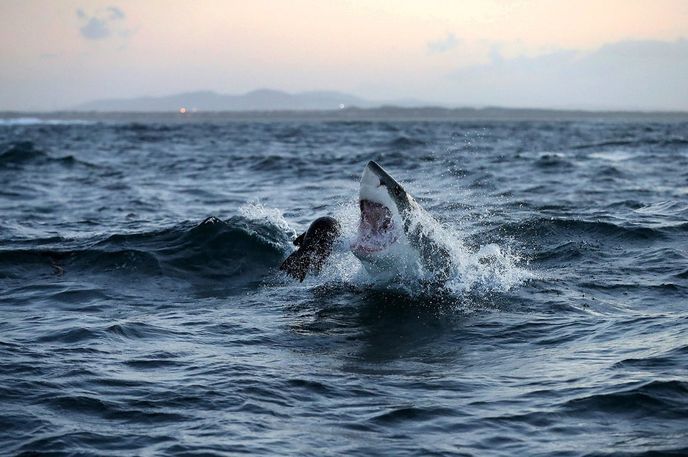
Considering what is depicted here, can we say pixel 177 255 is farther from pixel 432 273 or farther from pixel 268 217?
pixel 432 273

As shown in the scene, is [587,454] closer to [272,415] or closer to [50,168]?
[272,415]

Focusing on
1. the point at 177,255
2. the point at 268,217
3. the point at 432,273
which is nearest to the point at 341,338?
the point at 432,273

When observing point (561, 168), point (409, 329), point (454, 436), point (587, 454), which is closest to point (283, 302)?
point (409, 329)

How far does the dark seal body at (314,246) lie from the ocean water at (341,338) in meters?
0.24

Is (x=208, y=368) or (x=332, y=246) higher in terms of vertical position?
(x=332, y=246)

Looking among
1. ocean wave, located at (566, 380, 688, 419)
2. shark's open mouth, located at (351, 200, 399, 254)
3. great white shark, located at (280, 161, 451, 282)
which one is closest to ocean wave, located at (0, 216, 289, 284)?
great white shark, located at (280, 161, 451, 282)

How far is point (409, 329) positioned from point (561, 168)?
2533 centimetres

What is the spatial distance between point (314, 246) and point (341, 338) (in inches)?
80.3

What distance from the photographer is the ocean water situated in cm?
730

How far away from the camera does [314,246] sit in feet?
39.8

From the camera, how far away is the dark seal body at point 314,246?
39.6 ft

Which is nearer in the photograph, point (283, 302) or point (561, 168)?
point (283, 302)

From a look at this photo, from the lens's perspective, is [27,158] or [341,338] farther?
[27,158]

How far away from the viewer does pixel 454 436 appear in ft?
23.7
